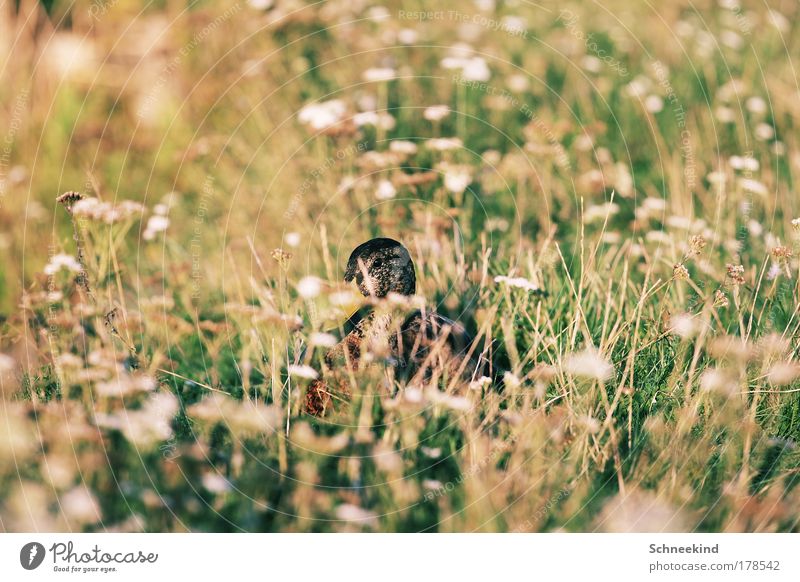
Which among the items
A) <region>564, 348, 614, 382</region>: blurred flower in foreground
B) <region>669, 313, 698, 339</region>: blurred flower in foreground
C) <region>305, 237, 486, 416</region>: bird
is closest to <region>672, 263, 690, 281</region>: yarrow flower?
<region>669, 313, 698, 339</region>: blurred flower in foreground

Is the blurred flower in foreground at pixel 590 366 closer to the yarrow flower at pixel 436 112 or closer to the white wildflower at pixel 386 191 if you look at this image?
the white wildflower at pixel 386 191

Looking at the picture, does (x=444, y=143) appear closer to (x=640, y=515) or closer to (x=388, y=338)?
(x=388, y=338)

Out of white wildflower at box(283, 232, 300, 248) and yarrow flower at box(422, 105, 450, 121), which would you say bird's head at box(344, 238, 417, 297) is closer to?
white wildflower at box(283, 232, 300, 248)

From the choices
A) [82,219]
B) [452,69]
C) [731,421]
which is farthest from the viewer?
[452,69]

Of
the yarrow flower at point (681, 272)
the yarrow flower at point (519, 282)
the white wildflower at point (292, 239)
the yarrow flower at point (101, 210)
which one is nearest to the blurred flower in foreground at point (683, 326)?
the yarrow flower at point (681, 272)

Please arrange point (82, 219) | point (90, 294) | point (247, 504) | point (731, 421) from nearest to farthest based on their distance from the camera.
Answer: point (247, 504) → point (731, 421) → point (90, 294) → point (82, 219)

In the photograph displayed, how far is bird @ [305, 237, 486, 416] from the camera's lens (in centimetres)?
284

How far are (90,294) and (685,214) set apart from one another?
2996 mm

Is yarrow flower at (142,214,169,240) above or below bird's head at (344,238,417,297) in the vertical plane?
above

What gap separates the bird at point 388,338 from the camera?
2836mm

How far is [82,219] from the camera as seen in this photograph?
350cm

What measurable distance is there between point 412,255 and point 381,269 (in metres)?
0.83

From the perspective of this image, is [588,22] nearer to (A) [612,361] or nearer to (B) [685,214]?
(B) [685,214]

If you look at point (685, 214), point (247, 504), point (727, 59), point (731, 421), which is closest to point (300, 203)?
point (247, 504)
